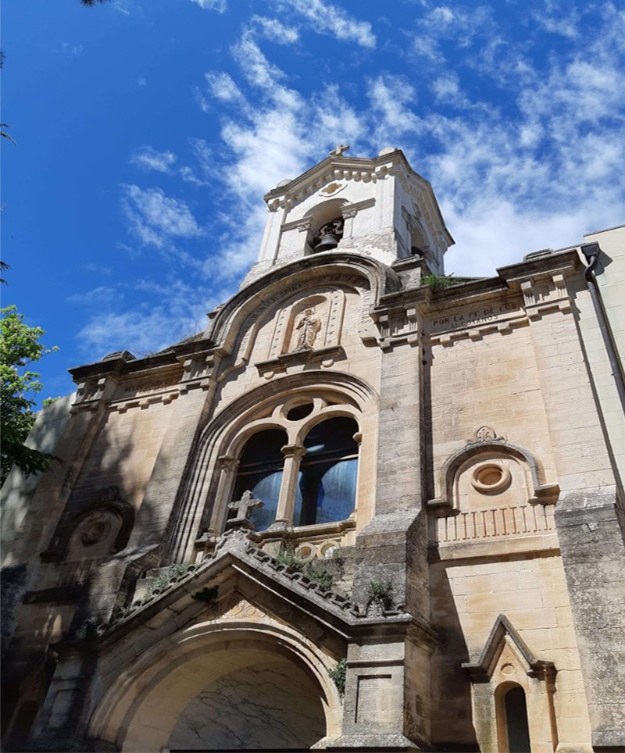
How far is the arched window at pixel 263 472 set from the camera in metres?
13.5

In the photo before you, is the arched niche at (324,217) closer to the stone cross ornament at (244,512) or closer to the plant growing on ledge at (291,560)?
the stone cross ornament at (244,512)

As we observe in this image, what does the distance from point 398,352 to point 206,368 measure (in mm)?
4970

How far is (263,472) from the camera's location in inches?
558

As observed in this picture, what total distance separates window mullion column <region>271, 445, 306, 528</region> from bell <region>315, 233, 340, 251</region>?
25.2 feet

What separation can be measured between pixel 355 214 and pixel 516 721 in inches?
577

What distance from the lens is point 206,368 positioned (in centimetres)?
1619

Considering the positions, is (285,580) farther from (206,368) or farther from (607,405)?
(206,368)

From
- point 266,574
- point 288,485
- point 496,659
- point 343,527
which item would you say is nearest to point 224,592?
point 266,574

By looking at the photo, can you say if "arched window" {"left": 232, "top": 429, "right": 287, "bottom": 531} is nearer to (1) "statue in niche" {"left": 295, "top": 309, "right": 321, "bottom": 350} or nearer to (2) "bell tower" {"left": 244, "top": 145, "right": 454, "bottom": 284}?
(1) "statue in niche" {"left": 295, "top": 309, "right": 321, "bottom": 350}

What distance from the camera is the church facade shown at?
352 inches

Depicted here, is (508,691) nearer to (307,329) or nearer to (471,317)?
(471,317)

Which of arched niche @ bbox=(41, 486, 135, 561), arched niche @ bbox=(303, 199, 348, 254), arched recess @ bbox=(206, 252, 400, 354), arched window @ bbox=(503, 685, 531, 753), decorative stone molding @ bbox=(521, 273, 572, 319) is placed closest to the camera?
arched window @ bbox=(503, 685, 531, 753)

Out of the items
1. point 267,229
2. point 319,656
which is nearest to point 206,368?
point 267,229

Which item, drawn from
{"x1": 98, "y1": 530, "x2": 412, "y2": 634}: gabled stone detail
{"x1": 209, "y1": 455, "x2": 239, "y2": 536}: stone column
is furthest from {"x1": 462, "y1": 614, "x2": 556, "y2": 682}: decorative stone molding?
{"x1": 209, "y1": 455, "x2": 239, "y2": 536}: stone column
